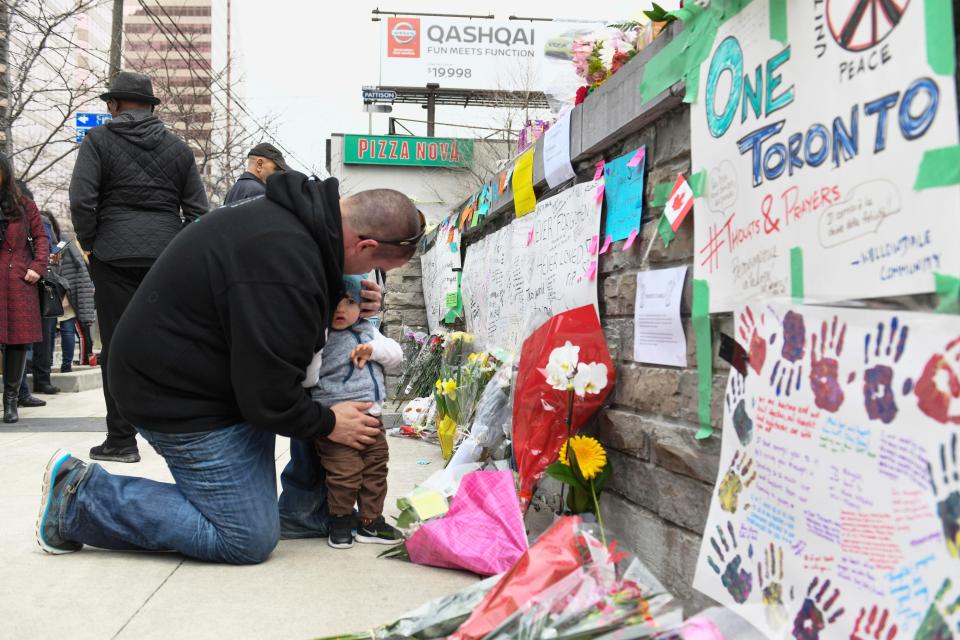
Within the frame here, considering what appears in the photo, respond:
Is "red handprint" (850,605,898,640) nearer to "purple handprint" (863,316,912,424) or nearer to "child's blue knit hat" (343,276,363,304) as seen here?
"purple handprint" (863,316,912,424)

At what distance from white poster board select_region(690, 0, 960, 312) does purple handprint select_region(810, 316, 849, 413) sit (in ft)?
0.23

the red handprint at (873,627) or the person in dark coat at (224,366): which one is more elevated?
the person in dark coat at (224,366)

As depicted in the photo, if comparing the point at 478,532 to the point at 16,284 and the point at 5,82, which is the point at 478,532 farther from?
the point at 5,82

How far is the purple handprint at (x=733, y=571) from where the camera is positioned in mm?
1793

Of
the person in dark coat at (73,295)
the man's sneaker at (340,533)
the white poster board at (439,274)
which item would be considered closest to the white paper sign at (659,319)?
the man's sneaker at (340,533)

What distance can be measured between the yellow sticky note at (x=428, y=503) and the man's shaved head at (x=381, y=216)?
2.85 feet

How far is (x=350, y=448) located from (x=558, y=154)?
1472mm

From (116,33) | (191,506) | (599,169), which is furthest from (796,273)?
(116,33)

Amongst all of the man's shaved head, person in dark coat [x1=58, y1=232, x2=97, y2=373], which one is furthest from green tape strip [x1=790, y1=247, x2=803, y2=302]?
person in dark coat [x1=58, y1=232, x2=97, y2=373]

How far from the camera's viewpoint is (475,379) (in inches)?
161

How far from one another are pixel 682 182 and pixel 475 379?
2046mm

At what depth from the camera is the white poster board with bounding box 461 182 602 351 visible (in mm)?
3078

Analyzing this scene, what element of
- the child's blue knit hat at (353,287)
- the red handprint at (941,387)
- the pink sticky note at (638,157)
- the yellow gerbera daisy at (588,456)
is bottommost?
the yellow gerbera daisy at (588,456)

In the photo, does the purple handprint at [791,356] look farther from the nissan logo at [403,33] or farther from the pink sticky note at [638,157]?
the nissan logo at [403,33]
